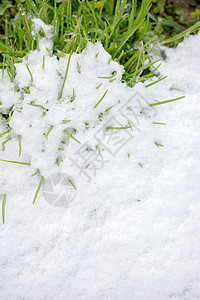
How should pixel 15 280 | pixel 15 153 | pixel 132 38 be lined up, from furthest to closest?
1. pixel 132 38
2. pixel 15 153
3. pixel 15 280

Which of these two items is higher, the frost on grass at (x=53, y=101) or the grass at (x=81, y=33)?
the grass at (x=81, y=33)

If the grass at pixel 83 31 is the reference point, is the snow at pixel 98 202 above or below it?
below

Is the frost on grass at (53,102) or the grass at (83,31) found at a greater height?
the grass at (83,31)

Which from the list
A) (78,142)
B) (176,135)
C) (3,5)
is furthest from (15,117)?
(176,135)

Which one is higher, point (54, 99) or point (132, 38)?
point (132, 38)

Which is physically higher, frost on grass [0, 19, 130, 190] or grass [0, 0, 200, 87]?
grass [0, 0, 200, 87]

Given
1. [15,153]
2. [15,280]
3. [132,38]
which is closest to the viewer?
[15,280]

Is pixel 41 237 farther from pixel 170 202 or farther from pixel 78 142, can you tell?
pixel 170 202

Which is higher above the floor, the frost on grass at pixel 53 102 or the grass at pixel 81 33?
the grass at pixel 81 33
